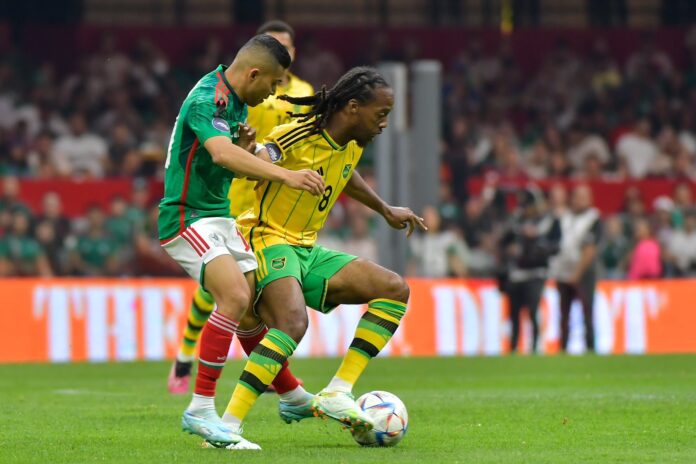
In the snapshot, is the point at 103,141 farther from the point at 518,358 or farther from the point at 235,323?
the point at 235,323

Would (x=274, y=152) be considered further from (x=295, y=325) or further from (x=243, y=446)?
(x=243, y=446)

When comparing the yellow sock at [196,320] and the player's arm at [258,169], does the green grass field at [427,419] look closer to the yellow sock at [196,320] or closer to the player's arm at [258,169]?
the yellow sock at [196,320]

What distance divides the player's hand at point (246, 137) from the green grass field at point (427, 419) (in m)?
1.54

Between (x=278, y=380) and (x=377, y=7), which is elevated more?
(x=377, y=7)

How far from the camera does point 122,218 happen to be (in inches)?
728

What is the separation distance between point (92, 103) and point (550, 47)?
373 inches

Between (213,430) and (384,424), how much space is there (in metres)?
0.88

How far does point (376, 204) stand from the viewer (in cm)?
841

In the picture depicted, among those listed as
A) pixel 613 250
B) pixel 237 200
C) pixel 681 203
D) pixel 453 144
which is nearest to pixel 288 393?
pixel 237 200

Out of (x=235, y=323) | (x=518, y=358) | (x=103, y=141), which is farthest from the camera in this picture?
(x=103, y=141)

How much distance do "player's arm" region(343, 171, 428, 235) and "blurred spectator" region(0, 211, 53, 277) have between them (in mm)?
10014

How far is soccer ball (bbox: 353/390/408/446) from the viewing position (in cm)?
727

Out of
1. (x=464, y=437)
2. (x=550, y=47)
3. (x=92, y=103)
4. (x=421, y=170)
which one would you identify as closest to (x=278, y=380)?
(x=464, y=437)

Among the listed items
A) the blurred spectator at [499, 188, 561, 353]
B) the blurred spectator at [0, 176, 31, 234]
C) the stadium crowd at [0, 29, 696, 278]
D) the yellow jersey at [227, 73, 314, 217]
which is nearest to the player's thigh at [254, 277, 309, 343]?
the yellow jersey at [227, 73, 314, 217]
